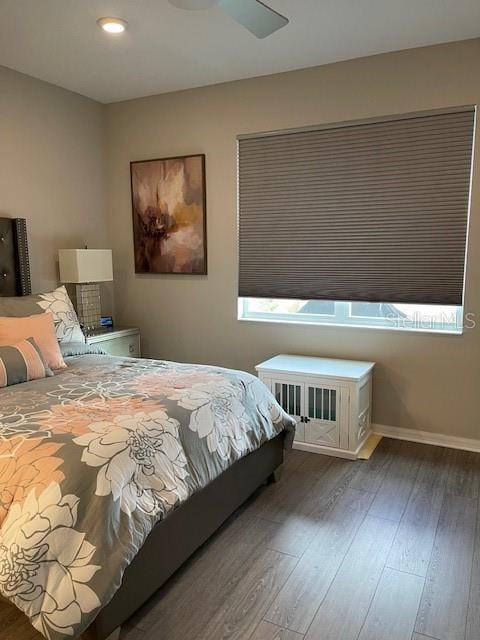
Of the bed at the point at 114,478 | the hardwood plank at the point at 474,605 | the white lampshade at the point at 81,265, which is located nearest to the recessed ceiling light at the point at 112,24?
the white lampshade at the point at 81,265

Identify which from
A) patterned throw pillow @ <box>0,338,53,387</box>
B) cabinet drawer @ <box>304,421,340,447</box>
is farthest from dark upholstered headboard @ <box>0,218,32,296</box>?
cabinet drawer @ <box>304,421,340,447</box>

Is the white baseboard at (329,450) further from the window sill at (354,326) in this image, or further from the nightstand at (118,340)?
the nightstand at (118,340)

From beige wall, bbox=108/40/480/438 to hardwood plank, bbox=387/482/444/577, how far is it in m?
0.77

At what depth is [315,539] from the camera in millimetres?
2301

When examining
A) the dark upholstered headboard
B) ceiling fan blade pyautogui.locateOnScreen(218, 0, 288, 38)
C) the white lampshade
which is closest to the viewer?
ceiling fan blade pyautogui.locateOnScreen(218, 0, 288, 38)

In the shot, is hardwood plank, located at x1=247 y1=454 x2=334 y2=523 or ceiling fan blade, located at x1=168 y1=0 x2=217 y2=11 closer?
ceiling fan blade, located at x1=168 y1=0 x2=217 y2=11

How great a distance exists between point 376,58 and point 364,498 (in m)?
2.80

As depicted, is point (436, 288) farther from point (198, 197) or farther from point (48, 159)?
point (48, 159)

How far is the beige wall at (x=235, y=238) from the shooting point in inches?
123

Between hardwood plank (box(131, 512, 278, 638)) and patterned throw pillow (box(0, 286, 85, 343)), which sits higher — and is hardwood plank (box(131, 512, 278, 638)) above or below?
below

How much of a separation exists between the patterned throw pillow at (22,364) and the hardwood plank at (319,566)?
5.43 ft

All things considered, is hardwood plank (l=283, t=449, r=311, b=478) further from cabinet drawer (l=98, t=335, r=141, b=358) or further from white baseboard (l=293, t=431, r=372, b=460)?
cabinet drawer (l=98, t=335, r=141, b=358)

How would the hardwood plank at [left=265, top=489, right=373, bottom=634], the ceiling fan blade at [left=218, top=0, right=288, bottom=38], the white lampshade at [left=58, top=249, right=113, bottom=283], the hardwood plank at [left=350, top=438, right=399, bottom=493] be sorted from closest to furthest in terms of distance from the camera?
1. the hardwood plank at [left=265, top=489, right=373, bottom=634]
2. the ceiling fan blade at [left=218, top=0, right=288, bottom=38]
3. the hardwood plank at [left=350, top=438, right=399, bottom=493]
4. the white lampshade at [left=58, top=249, right=113, bottom=283]

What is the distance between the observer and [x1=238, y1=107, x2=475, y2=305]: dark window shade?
10.2 ft
